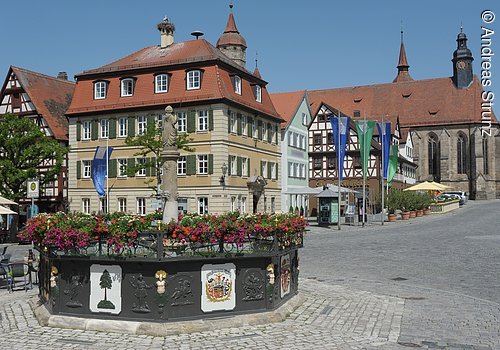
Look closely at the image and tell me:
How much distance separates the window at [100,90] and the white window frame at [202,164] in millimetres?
8524

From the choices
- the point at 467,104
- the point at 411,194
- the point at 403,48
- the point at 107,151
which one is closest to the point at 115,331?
the point at 107,151

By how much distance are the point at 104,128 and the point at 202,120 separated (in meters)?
7.48

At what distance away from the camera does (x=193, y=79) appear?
3862 centimetres

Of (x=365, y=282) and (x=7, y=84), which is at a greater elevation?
(x=7, y=84)

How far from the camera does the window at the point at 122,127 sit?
40.7m

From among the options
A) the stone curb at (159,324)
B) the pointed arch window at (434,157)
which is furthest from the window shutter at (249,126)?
the pointed arch window at (434,157)

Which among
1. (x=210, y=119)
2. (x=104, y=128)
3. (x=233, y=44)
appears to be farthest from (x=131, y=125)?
(x=233, y=44)

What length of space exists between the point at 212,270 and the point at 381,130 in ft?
103

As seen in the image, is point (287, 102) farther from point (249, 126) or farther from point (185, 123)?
point (185, 123)

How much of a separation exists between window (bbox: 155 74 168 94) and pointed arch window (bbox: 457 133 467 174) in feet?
171

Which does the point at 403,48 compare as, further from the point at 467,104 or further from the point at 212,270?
the point at 212,270

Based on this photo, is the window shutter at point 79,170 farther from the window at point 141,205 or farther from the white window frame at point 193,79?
the white window frame at point 193,79

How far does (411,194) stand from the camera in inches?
1817

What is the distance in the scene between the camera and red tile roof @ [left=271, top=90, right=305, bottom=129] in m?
53.2
